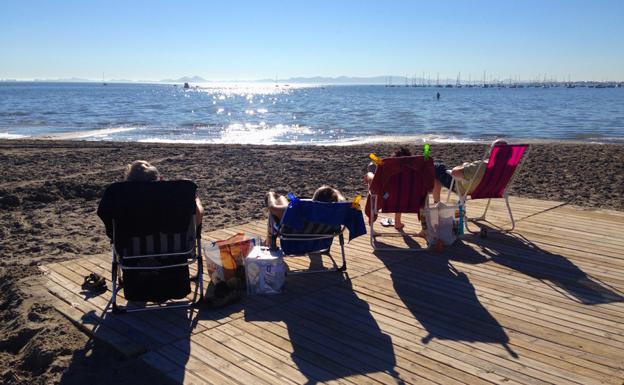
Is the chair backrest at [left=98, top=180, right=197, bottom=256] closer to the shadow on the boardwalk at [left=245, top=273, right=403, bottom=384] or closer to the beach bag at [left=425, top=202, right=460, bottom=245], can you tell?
the shadow on the boardwalk at [left=245, top=273, right=403, bottom=384]

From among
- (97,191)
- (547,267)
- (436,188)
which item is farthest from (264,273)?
(97,191)

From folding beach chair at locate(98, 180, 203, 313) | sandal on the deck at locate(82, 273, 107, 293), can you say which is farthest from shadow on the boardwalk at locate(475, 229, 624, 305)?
sandal on the deck at locate(82, 273, 107, 293)

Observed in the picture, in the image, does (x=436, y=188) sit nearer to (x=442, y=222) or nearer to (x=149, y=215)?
(x=442, y=222)

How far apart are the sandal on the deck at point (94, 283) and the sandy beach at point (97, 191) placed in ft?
1.14

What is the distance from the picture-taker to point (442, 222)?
5.23 m

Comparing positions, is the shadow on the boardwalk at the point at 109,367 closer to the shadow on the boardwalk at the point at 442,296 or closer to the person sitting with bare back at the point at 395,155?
the shadow on the boardwalk at the point at 442,296

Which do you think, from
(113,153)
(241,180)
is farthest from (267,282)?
(113,153)

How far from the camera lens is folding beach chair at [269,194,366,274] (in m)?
4.19

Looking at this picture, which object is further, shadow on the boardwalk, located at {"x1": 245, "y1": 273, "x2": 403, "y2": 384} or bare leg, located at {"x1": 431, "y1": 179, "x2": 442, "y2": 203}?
bare leg, located at {"x1": 431, "y1": 179, "x2": 442, "y2": 203}

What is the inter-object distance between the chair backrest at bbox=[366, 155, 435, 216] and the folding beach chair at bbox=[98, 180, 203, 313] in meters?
2.01

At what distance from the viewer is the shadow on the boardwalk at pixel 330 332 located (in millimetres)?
3043

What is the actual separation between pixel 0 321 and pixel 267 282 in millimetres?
2035

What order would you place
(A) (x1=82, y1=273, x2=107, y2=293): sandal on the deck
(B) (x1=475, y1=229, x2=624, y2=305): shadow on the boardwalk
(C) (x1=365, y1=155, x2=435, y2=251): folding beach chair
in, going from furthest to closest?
(C) (x1=365, y1=155, x2=435, y2=251): folding beach chair
(A) (x1=82, y1=273, x2=107, y2=293): sandal on the deck
(B) (x1=475, y1=229, x2=624, y2=305): shadow on the boardwalk

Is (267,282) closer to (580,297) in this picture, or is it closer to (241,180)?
(580,297)
